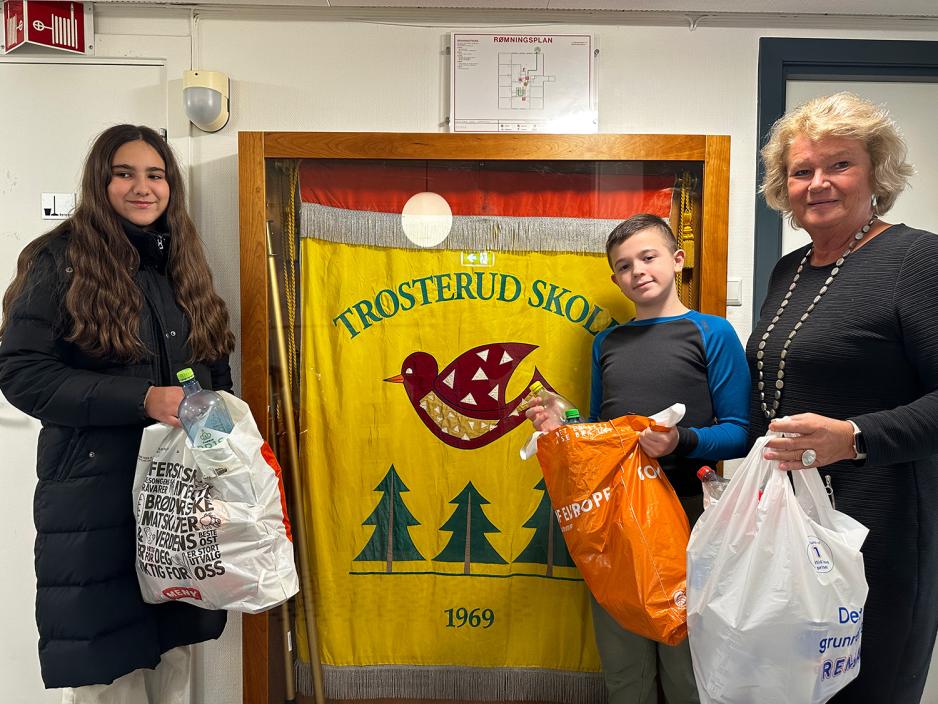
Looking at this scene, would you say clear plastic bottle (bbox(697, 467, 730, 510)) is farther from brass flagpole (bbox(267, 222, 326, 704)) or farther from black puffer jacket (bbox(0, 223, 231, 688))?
black puffer jacket (bbox(0, 223, 231, 688))

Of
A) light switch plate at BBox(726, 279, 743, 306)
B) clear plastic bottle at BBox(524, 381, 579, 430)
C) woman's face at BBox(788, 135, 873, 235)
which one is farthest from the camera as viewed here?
light switch plate at BBox(726, 279, 743, 306)

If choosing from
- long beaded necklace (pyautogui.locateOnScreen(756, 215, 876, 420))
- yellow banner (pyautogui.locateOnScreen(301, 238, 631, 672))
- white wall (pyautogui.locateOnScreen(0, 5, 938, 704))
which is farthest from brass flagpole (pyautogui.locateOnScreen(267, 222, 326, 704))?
long beaded necklace (pyautogui.locateOnScreen(756, 215, 876, 420))

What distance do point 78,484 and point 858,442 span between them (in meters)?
1.55

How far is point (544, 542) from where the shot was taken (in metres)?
1.90

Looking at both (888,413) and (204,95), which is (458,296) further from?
(888,413)

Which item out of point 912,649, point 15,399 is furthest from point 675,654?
point 15,399

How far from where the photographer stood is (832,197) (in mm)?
1239

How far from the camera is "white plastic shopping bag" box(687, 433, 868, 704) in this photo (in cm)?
112

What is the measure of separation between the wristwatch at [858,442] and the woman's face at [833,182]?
15.8 inches

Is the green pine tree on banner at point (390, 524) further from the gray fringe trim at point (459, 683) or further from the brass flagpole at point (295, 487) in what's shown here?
the gray fringe trim at point (459, 683)

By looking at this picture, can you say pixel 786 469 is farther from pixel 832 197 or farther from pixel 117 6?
pixel 117 6

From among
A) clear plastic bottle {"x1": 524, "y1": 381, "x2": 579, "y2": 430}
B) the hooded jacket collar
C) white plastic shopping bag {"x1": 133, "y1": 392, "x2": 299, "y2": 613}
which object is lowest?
white plastic shopping bag {"x1": 133, "y1": 392, "x2": 299, "y2": 613}

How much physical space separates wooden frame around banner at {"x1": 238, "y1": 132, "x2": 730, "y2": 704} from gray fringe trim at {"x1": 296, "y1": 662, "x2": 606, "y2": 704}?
303 mm

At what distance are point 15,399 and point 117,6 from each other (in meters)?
1.22
